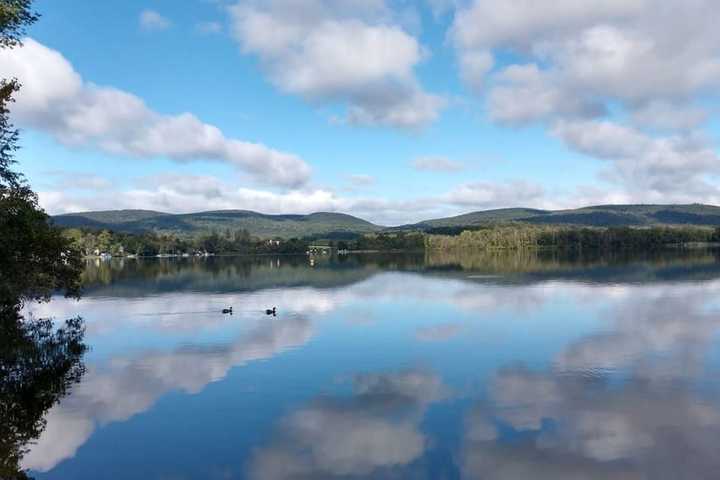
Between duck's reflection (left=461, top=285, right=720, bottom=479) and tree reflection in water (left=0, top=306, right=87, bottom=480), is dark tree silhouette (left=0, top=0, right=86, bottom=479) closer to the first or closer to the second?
tree reflection in water (left=0, top=306, right=87, bottom=480)

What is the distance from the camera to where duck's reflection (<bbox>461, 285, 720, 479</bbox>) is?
16641 mm

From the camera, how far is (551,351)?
31844mm

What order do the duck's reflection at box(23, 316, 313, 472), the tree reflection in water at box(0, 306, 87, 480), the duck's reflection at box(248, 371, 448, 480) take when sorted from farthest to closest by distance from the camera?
the duck's reflection at box(23, 316, 313, 472)
the tree reflection in water at box(0, 306, 87, 480)
the duck's reflection at box(248, 371, 448, 480)

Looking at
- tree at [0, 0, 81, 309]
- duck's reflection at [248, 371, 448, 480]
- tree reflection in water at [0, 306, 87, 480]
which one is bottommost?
duck's reflection at [248, 371, 448, 480]

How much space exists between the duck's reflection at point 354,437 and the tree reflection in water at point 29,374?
7.70m

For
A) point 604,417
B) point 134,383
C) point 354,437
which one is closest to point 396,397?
point 354,437

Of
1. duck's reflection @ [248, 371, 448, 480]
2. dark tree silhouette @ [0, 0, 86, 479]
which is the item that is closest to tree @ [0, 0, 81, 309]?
dark tree silhouette @ [0, 0, 86, 479]

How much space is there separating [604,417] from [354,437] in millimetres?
9196

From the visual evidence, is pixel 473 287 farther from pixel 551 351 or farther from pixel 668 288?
pixel 551 351

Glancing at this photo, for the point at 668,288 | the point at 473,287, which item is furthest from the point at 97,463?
the point at 668,288

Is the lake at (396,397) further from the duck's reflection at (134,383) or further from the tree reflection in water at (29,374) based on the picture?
the tree reflection in water at (29,374)

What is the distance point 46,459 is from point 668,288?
6318 centimetres

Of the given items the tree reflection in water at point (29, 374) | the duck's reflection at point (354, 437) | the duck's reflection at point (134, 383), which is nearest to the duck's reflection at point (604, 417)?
the duck's reflection at point (354, 437)

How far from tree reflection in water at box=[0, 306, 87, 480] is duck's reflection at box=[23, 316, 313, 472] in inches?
20.3
